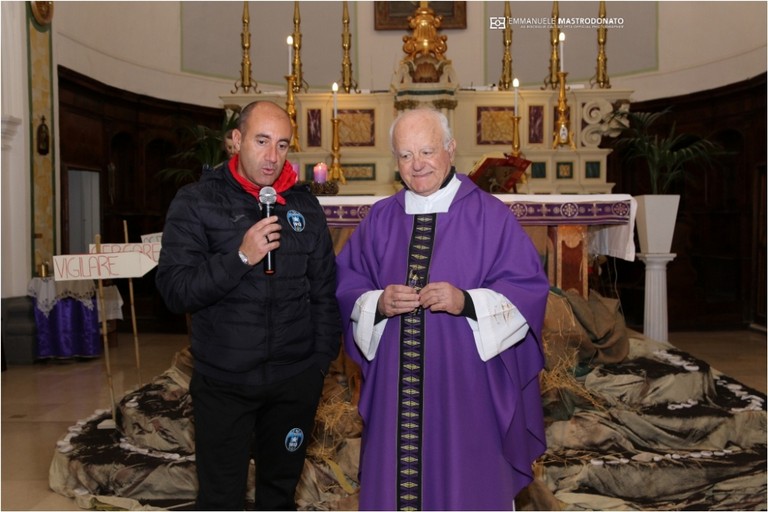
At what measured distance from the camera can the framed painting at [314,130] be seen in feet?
22.6

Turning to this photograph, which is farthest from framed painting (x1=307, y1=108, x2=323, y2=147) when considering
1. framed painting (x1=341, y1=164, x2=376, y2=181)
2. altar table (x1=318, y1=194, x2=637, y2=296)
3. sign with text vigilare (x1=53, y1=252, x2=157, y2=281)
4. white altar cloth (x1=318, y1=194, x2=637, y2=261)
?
sign with text vigilare (x1=53, y1=252, x2=157, y2=281)

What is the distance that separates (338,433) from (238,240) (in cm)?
201

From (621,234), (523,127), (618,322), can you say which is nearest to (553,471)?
→ (618,322)

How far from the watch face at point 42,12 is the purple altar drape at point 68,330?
288cm

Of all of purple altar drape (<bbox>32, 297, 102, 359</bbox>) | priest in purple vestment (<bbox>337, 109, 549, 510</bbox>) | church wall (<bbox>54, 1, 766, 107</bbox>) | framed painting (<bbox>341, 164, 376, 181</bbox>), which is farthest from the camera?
church wall (<bbox>54, 1, 766, 107</bbox>)

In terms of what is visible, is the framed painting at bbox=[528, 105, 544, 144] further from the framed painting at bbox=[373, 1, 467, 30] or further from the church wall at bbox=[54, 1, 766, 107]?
the framed painting at bbox=[373, 1, 467, 30]

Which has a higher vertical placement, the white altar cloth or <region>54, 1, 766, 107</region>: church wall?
<region>54, 1, 766, 107</region>: church wall

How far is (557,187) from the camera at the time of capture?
6688mm

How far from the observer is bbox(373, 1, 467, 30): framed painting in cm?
1072

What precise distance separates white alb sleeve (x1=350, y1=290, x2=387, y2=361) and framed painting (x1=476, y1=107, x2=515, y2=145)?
4.39 m

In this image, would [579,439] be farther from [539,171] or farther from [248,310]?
[539,171]

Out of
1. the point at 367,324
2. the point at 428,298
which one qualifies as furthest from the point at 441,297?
the point at 367,324

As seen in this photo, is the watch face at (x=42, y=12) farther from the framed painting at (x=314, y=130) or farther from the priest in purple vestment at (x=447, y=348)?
the priest in purple vestment at (x=447, y=348)

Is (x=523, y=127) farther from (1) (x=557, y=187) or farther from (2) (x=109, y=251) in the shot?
(2) (x=109, y=251)
